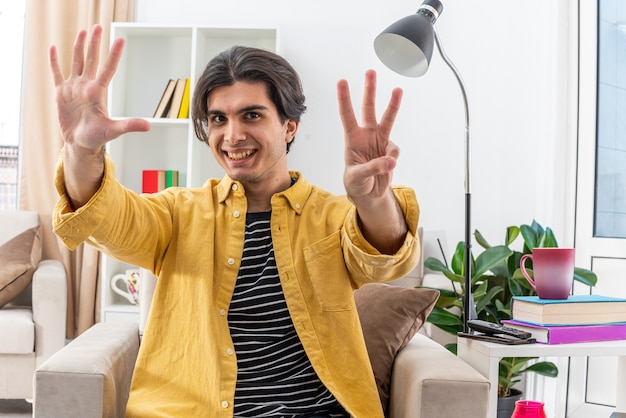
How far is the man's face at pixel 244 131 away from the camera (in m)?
1.66

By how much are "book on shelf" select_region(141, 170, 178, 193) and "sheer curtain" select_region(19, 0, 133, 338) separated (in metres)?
0.47

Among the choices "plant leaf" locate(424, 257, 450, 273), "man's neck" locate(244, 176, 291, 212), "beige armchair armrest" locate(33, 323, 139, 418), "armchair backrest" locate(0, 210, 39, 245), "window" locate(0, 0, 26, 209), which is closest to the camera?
"beige armchair armrest" locate(33, 323, 139, 418)

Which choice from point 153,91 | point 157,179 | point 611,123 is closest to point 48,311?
point 157,179

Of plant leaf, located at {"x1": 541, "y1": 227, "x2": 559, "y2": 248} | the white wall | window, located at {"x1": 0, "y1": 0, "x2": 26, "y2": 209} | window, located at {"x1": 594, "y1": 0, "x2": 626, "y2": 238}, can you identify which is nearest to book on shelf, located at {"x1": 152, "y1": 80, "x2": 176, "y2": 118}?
the white wall

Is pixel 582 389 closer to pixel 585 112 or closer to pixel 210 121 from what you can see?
pixel 585 112

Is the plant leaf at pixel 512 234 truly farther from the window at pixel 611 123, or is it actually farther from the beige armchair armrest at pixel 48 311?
the beige armchair armrest at pixel 48 311

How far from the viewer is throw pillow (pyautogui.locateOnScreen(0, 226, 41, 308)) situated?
10.8ft

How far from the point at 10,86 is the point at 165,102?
1119 mm

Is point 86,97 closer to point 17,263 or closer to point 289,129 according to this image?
point 289,129

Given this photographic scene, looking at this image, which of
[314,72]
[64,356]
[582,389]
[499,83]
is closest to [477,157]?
[499,83]

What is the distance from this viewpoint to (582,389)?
10.9 ft

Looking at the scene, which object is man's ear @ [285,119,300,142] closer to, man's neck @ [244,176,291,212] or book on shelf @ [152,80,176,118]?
man's neck @ [244,176,291,212]

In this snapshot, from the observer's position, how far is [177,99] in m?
3.73

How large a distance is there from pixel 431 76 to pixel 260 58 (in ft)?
7.04
